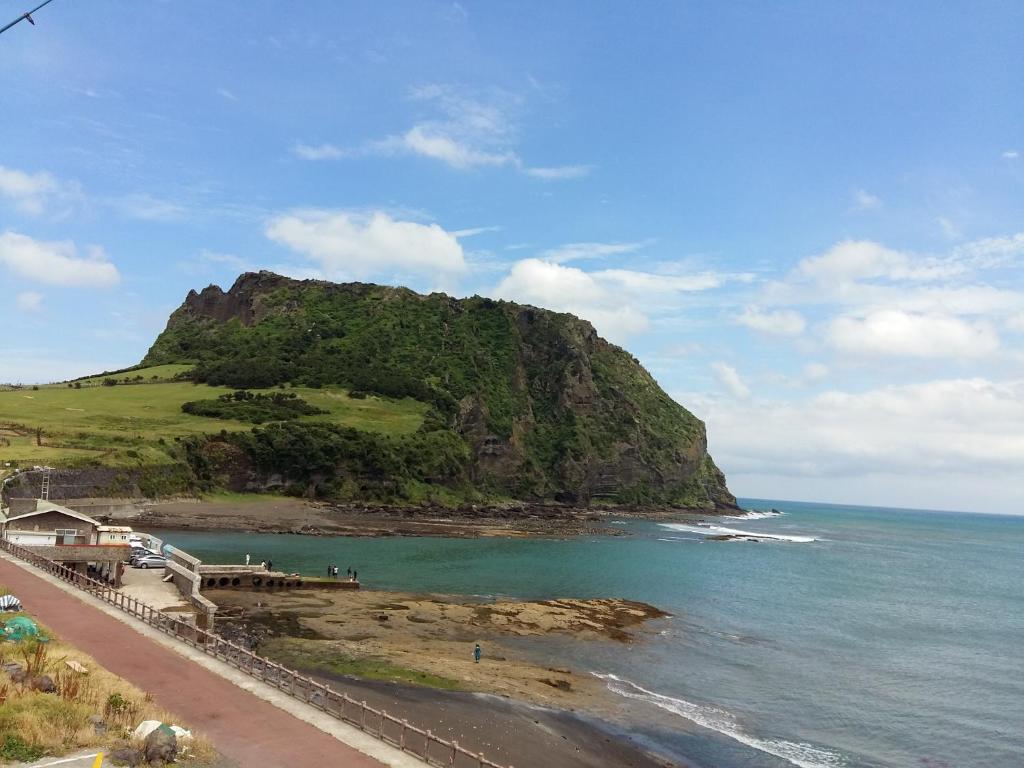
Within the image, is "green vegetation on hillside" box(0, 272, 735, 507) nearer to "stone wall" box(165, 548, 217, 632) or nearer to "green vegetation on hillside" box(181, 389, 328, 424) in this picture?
"green vegetation on hillside" box(181, 389, 328, 424)

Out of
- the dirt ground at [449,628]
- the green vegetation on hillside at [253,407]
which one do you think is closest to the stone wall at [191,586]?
the dirt ground at [449,628]

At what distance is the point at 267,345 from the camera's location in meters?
199

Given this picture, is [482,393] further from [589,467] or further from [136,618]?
[136,618]

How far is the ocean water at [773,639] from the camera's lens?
113ft

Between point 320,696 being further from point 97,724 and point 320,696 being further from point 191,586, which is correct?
point 191,586

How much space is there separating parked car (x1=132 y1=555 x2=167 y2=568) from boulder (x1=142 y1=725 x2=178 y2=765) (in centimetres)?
3903

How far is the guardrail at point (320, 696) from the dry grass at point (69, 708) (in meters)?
4.77

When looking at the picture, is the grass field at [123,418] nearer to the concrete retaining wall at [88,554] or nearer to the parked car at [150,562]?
the parked car at [150,562]

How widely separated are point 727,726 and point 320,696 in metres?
19.9

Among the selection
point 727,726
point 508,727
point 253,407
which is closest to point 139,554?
point 508,727

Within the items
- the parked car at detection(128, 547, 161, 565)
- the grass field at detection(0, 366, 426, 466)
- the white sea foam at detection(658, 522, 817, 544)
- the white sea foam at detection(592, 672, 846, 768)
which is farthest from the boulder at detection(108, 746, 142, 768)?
the white sea foam at detection(658, 522, 817, 544)

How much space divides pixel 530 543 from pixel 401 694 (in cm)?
8149

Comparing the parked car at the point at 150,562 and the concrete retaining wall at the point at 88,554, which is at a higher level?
the concrete retaining wall at the point at 88,554

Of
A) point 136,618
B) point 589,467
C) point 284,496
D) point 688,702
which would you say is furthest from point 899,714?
point 589,467
